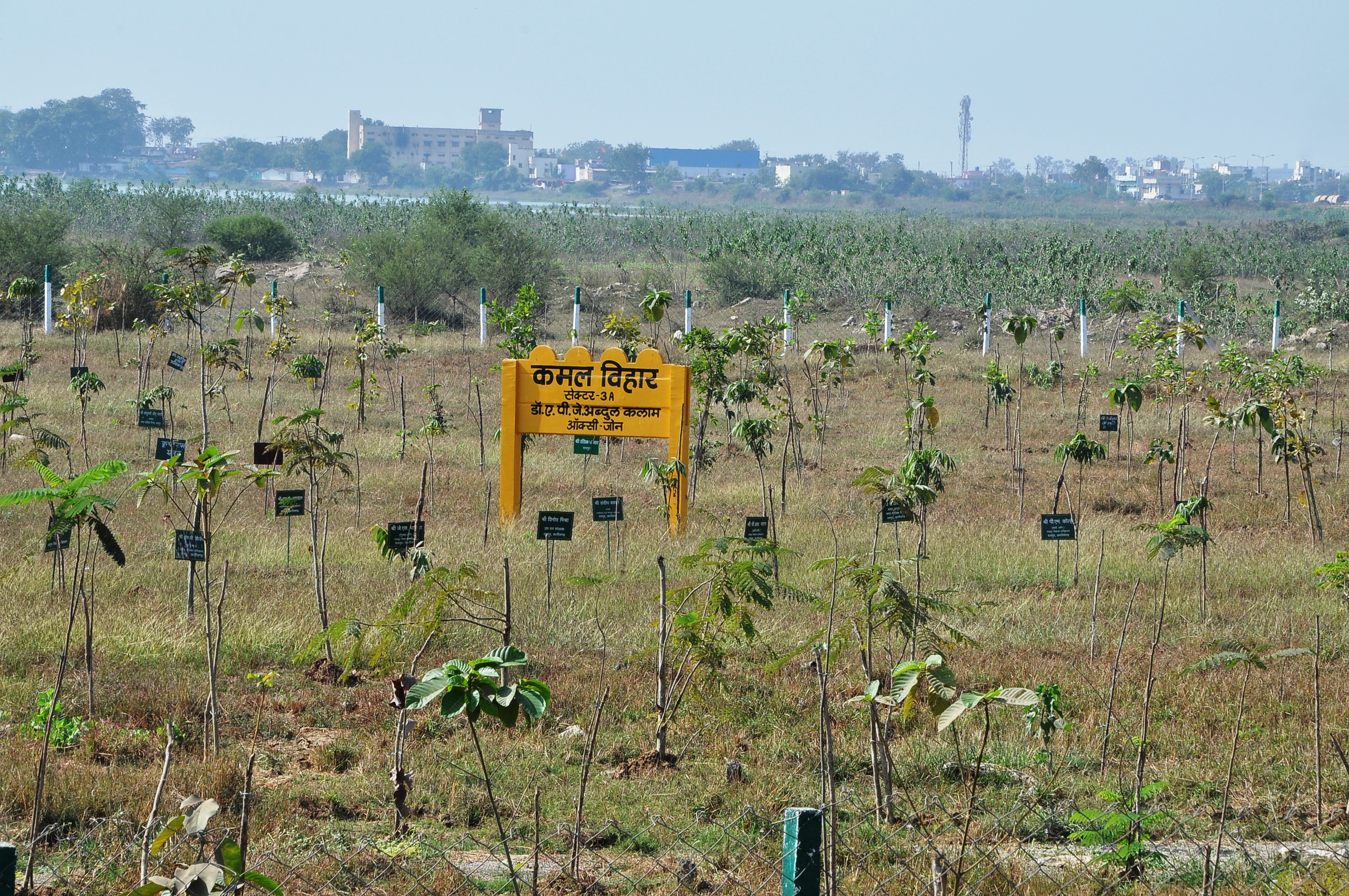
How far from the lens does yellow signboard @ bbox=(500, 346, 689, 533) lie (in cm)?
1280

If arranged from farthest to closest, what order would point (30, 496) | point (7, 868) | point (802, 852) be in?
point (30, 496) → point (802, 852) → point (7, 868)

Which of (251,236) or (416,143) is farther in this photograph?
(416,143)

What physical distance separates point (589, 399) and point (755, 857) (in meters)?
8.16

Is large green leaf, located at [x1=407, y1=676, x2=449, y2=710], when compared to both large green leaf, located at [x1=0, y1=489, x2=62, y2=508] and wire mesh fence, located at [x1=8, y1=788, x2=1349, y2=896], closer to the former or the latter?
wire mesh fence, located at [x1=8, y1=788, x2=1349, y2=896]

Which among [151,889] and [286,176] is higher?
[286,176]

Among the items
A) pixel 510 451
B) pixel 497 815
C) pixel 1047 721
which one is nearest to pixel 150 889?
pixel 497 815

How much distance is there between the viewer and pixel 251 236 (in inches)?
1631

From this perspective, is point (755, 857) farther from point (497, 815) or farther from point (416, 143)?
point (416, 143)

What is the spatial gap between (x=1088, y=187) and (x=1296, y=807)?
639ft

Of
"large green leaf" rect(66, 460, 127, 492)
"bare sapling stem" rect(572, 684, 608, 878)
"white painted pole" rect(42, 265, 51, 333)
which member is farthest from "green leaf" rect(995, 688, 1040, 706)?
"white painted pole" rect(42, 265, 51, 333)

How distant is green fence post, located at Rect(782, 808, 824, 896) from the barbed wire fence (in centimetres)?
47

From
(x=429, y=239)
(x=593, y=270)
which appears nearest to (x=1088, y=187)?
(x=593, y=270)

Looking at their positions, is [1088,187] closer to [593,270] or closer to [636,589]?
[593,270]

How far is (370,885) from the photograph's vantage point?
188 inches
